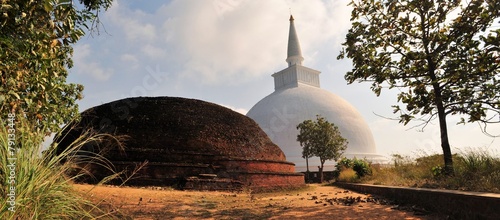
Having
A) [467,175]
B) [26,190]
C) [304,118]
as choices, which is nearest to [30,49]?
[26,190]

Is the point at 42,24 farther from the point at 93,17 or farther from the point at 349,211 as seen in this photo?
the point at 349,211

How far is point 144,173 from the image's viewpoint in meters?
12.2

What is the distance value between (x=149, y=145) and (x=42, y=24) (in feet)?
35.4

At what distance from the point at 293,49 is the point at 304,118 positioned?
15963 millimetres

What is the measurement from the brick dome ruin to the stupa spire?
115 ft

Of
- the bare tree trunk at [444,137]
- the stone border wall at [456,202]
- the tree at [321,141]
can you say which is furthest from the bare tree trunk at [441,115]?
the tree at [321,141]

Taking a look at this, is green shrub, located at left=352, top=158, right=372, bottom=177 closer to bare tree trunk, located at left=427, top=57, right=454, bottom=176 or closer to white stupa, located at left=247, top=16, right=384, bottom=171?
bare tree trunk, located at left=427, top=57, right=454, bottom=176

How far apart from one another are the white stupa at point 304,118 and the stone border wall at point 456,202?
2806 cm

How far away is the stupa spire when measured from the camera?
166ft

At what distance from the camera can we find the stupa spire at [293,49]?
1993 inches

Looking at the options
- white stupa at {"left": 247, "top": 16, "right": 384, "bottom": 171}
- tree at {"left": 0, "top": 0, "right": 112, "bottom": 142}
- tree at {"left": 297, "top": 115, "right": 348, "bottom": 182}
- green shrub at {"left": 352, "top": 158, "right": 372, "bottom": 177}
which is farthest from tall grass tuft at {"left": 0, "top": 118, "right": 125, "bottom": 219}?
white stupa at {"left": 247, "top": 16, "right": 384, "bottom": 171}

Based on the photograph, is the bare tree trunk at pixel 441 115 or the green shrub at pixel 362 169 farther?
the green shrub at pixel 362 169

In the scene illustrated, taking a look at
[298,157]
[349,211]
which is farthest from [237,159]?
[298,157]

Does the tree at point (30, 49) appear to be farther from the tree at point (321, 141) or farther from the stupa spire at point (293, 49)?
the stupa spire at point (293, 49)
